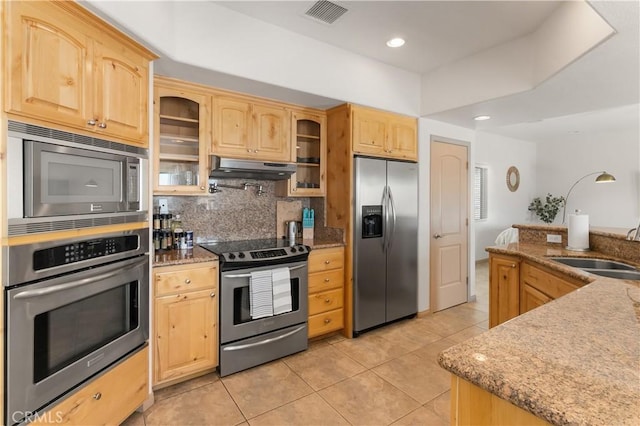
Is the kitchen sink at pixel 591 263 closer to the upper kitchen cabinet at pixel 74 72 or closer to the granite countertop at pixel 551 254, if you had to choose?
the granite countertop at pixel 551 254

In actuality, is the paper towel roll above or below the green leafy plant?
below

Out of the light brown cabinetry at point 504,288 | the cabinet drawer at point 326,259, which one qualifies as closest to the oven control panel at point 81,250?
the cabinet drawer at point 326,259

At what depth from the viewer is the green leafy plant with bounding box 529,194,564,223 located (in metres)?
7.18

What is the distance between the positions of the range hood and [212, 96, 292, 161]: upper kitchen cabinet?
129mm

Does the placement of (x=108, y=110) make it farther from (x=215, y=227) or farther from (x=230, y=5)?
(x=215, y=227)

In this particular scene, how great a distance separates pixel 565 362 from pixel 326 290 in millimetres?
2438

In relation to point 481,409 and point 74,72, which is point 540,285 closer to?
point 481,409

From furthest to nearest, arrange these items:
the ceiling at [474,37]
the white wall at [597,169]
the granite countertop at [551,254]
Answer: the white wall at [597,169]
the ceiling at [474,37]
the granite countertop at [551,254]

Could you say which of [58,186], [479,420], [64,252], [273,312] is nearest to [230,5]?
[58,186]

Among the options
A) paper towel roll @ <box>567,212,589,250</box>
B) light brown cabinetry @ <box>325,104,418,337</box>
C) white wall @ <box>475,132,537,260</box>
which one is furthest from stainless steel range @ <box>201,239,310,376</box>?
white wall @ <box>475,132,537,260</box>

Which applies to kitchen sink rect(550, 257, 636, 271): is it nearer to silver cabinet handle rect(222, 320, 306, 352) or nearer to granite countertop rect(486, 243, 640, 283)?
granite countertop rect(486, 243, 640, 283)

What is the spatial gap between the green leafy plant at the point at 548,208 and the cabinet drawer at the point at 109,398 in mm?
8044

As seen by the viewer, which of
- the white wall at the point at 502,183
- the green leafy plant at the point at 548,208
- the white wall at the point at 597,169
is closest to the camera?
the white wall at the point at 597,169

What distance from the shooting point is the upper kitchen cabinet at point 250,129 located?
282cm
